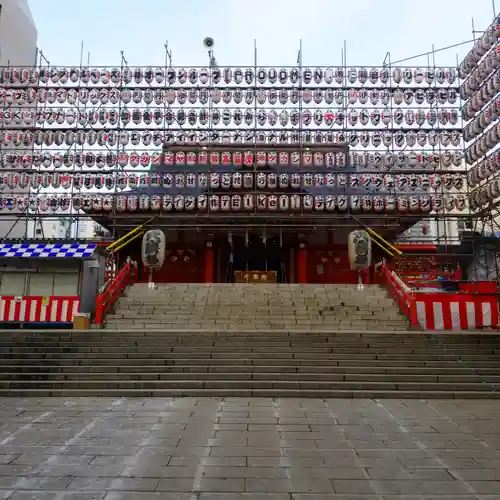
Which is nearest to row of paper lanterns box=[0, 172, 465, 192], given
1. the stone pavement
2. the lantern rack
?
the lantern rack

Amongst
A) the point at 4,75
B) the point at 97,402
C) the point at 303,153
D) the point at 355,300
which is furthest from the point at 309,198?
the point at 4,75

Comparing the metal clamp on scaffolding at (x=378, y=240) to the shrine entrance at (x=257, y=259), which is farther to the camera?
the shrine entrance at (x=257, y=259)

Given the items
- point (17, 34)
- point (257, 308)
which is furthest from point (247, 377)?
point (17, 34)

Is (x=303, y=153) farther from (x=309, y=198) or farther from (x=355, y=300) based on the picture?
(x=355, y=300)

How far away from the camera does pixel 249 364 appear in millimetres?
10180

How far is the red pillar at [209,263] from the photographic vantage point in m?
21.7

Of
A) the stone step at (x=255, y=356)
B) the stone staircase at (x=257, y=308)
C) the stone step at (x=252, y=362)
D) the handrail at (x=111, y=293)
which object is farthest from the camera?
the stone staircase at (x=257, y=308)

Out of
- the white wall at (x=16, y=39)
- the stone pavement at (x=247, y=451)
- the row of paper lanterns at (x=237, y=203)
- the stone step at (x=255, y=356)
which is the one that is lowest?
the stone pavement at (x=247, y=451)

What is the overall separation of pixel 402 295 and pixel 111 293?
10.5 m

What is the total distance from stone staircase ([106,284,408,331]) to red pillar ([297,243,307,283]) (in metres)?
4.24

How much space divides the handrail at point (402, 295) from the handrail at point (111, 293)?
34.0 ft

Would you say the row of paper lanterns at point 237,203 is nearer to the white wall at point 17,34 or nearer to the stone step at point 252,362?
the stone step at point 252,362

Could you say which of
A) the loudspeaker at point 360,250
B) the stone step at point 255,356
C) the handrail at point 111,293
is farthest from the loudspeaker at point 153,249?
the loudspeaker at point 360,250

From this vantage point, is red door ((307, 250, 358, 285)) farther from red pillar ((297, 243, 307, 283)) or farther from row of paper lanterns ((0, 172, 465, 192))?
row of paper lanterns ((0, 172, 465, 192))
